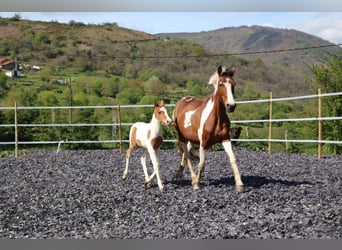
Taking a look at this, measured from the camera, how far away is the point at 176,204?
16.2 feet

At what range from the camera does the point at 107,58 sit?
114 feet

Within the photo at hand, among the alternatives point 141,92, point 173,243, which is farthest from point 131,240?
point 141,92

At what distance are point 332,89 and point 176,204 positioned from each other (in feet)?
31.1

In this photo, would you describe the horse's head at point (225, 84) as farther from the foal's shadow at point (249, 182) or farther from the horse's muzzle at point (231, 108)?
the foal's shadow at point (249, 182)

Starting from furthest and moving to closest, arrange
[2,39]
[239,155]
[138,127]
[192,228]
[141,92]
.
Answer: [2,39], [141,92], [239,155], [138,127], [192,228]

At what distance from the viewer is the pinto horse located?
17.6 ft

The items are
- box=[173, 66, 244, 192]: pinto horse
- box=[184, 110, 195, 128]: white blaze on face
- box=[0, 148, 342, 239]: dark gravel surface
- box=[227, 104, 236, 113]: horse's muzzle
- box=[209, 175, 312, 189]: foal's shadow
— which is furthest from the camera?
box=[184, 110, 195, 128]: white blaze on face

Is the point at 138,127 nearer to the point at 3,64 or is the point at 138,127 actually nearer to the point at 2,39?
the point at 3,64

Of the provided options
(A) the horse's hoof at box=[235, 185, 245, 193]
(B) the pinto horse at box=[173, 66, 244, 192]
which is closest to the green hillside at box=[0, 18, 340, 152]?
(B) the pinto horse at box=[173, 66, 244, 192]

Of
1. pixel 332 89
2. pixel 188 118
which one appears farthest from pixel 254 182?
pixel 332 89

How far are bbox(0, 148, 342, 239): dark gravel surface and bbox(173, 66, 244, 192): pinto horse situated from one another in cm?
38

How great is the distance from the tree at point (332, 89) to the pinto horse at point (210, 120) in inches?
226

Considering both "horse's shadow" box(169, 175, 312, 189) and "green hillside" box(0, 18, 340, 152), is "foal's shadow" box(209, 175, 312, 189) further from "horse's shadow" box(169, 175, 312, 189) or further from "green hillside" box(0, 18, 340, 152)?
"green hillside" box(0, 18, 340, 152)

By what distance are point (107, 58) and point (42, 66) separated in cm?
452
